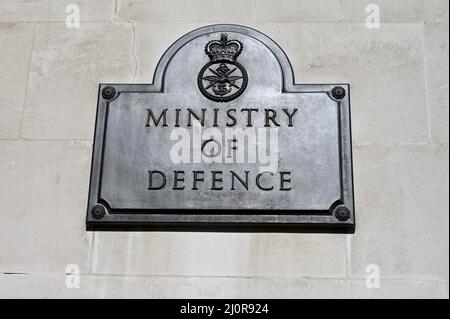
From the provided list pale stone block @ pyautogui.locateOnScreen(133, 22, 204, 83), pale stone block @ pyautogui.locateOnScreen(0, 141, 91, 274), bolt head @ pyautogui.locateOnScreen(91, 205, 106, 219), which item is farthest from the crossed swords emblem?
bolt head @ pyautogui.locateOnScreen(91, 205, 106, 219)

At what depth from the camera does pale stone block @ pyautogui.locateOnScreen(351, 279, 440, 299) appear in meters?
4.54

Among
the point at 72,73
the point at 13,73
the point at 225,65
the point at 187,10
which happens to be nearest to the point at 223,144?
the point at 225,65

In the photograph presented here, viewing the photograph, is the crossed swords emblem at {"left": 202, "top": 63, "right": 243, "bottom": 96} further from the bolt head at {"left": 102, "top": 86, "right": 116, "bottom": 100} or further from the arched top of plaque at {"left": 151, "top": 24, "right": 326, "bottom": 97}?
the bolt head at {"left": 102, "top": 86, "right": 116, "bottom": 100}

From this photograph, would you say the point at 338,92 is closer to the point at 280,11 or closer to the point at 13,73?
the point at 280,11

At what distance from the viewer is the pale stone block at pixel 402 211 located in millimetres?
4613

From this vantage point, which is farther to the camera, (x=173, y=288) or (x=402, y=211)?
(x=402, y=211)

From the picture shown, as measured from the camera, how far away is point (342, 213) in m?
4.67

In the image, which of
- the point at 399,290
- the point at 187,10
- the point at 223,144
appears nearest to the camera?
the point at 399,290

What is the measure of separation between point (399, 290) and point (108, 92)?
232 centimetres

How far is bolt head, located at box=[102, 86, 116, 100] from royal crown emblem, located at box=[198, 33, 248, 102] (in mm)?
594

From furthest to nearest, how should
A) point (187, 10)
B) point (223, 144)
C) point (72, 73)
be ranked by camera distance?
1. point (187, 10)
2. point (72, 73)
3. point (223, 144)

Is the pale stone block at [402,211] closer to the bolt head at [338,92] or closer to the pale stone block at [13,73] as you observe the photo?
the bolt head at [338,92]

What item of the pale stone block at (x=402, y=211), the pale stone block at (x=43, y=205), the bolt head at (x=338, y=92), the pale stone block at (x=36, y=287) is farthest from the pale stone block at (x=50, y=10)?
the pale stone block at (x=402, y=211)

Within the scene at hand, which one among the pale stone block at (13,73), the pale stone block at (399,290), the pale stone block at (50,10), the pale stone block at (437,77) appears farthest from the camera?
the pale stone block at (50,10)
